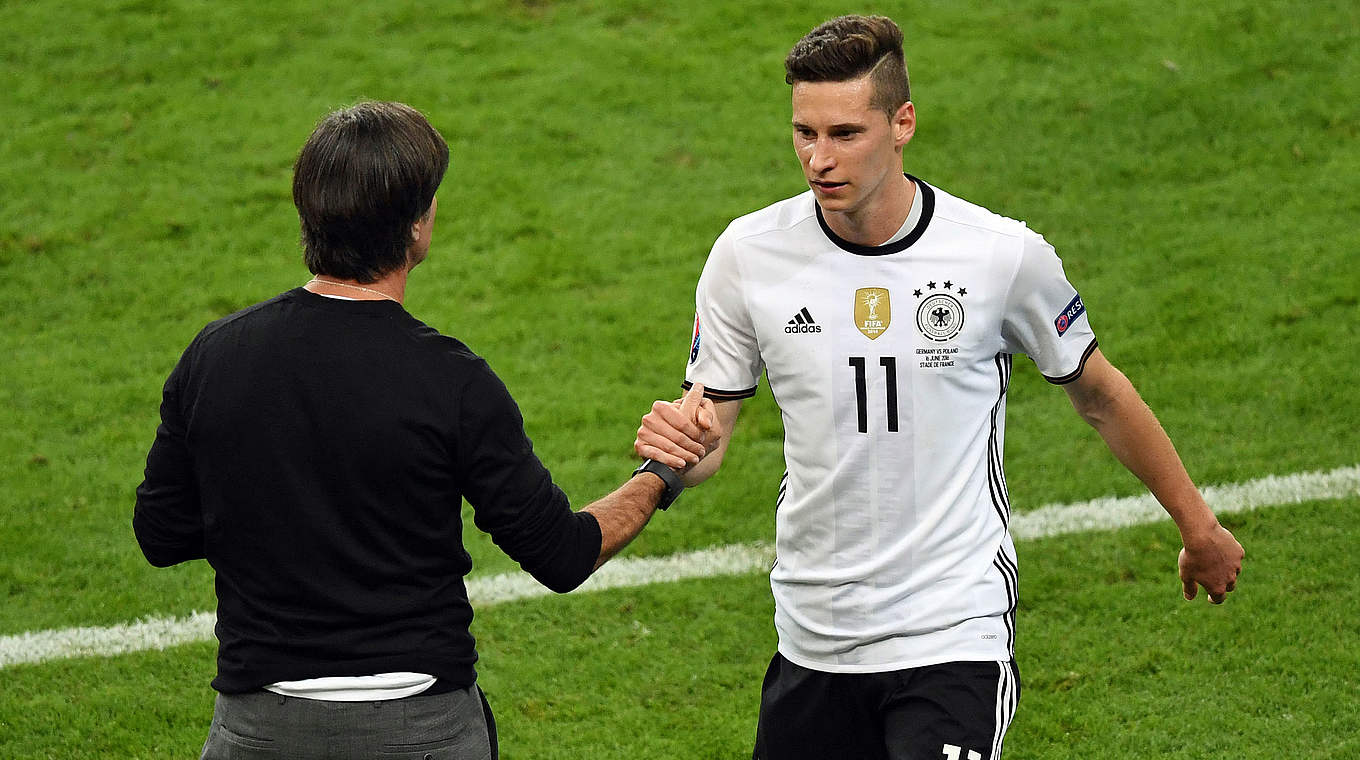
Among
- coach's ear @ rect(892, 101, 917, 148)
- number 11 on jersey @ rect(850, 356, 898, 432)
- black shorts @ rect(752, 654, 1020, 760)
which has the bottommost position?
black shorts @ rect(752, 654, 1020, 760)

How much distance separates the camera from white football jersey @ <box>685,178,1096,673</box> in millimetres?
3598

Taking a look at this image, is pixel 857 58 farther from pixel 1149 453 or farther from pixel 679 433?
pixel 1149 453

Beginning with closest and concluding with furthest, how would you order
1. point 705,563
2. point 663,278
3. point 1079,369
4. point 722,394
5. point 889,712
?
point 889,712 → point 1079,369 → point 722,394 → point 705,563 → point 663,278

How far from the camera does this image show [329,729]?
2.87 metres

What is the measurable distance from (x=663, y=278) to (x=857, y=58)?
504cm

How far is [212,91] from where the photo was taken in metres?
10.5

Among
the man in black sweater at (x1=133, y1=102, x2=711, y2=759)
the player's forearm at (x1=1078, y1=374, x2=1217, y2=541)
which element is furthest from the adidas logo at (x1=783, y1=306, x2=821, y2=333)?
the man in black sweater at (x1=133, y1=102, x2=711, y2=759)

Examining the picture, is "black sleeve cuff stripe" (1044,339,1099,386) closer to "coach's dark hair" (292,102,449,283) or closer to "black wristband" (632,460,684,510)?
"black wristband" (632,460,684,510)

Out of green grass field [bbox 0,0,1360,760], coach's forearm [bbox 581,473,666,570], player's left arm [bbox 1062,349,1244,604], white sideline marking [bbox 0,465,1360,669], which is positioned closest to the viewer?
coach's forearm [bbox 581,473,666,570]

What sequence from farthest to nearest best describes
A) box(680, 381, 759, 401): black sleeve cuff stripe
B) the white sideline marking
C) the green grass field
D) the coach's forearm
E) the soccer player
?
the white sideline marking → the green grass field → box(680, 381, 759, 401): black sleeve cuff stripe → the soccer player → the coach's forearm

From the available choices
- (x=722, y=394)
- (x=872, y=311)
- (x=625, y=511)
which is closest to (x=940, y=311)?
(x=872, y=311)

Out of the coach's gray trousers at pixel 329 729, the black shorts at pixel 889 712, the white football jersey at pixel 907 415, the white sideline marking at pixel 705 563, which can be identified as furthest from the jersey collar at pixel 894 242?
the white sideline marking at pixel 705 563

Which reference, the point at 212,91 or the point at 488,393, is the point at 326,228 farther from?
the point at 212,91

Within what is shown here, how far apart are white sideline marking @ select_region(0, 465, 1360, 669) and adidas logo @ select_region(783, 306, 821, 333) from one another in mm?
2740
